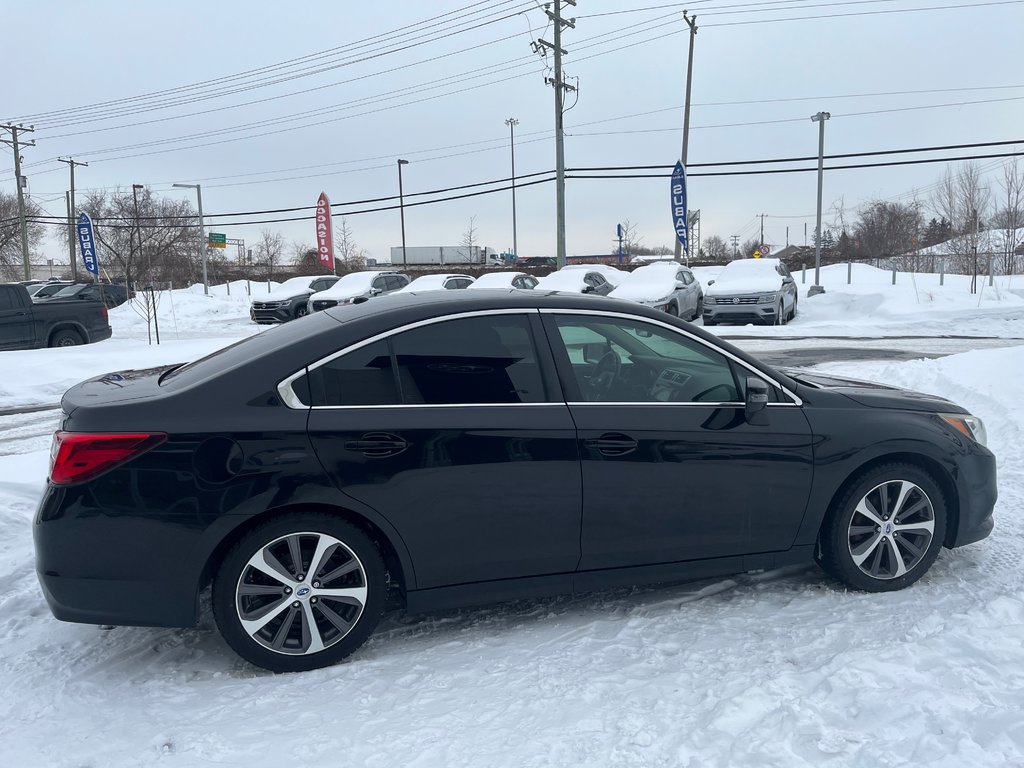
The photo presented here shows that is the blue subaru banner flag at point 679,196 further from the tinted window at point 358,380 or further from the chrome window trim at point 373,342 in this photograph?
the tinted window at point 358,380

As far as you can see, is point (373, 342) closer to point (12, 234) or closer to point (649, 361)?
point (649, 361)

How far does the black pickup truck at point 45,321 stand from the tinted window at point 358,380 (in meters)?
15.2

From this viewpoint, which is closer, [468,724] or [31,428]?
[468,724]

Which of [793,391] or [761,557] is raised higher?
[793,391]

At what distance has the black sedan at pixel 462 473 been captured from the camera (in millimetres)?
3184

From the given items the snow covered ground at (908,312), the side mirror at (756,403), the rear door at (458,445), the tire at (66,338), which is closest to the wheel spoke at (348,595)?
the rear door at (458,445)

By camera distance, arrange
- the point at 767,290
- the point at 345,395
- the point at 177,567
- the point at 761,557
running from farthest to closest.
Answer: the point at 767,290
the point at 761,557
the point at 345,395
the point at 177,567

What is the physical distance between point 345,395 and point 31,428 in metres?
7.68

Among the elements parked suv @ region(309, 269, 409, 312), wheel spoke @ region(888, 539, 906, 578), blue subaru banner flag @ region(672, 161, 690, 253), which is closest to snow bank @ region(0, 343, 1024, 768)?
wheel spoke @ region(888, 539, 906, 578)

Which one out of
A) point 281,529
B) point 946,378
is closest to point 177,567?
point 281,529

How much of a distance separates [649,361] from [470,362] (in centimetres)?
94

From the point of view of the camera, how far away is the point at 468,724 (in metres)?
2.94

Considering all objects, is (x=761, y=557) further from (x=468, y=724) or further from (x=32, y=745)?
(x=32, y=745)

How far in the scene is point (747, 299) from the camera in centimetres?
2031
